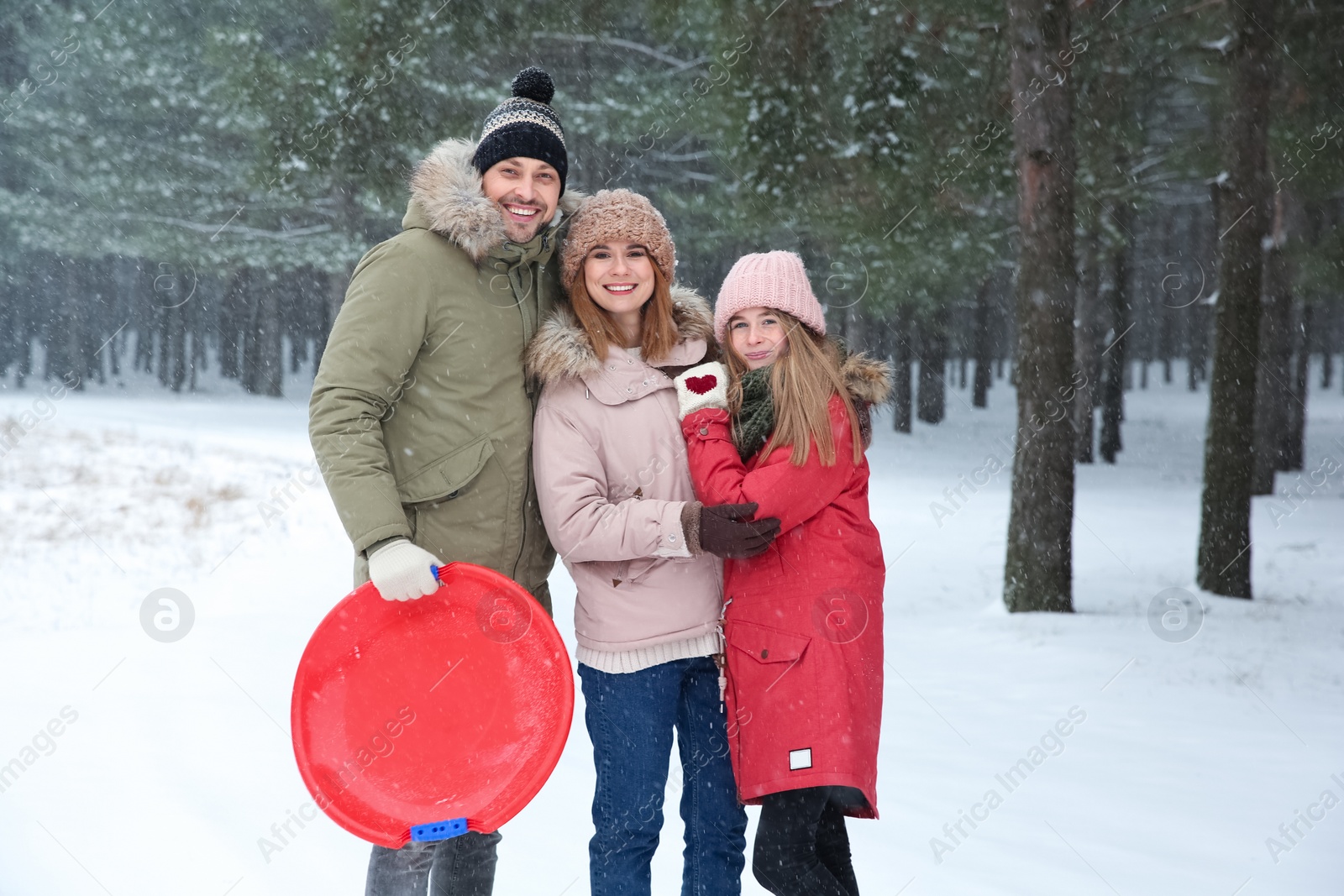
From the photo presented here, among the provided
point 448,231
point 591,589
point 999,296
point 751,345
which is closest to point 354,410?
point 448,231

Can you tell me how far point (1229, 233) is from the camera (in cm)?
841

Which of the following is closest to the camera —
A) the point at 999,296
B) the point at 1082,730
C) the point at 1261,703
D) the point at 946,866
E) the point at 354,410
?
the point at 354,410

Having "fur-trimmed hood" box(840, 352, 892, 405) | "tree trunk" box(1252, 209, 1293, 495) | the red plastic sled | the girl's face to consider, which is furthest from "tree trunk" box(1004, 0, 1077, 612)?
"tree trunk" box(1252, 209, 1293, 495)

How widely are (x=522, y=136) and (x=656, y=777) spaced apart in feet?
5.77

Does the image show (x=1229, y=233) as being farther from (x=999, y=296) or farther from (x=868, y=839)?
(x=999, y=296)

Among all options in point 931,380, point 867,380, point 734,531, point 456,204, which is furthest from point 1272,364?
point 456,204

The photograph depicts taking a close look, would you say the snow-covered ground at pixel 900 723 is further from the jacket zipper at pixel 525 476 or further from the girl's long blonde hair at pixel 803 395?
the girl's long blonde hair at pixel 803 395

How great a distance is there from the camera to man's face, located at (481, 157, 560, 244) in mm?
2732

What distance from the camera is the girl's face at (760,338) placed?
9.03ft

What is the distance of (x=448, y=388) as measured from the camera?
2.59m

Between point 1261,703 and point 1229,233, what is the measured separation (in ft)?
14.6

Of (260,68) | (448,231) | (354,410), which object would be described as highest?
(260,68)

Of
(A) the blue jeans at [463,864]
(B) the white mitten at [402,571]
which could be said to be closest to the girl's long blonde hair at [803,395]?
(B) the white mitten at [402,571]

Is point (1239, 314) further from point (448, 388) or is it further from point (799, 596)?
point (448, 388)
